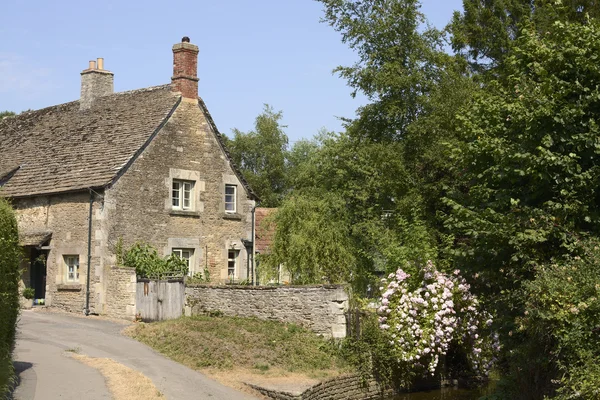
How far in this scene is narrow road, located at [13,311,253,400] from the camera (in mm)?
14844

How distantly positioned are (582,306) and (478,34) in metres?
24.1

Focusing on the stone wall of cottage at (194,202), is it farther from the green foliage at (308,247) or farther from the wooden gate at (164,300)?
the green foliage at (308,247)

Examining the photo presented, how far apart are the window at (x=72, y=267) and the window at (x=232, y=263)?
580cm

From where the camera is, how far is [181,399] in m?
15.5

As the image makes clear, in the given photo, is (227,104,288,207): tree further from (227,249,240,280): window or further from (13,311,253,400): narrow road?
(13,311,253,400): narrow road

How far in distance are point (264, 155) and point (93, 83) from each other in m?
27.9

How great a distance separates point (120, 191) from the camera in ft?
86.9

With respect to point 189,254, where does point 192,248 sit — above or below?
above

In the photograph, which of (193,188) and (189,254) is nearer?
(189,254)

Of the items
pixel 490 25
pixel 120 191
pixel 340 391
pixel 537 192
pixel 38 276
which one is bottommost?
pixel 340 391

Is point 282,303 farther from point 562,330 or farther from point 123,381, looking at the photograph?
point 562,330

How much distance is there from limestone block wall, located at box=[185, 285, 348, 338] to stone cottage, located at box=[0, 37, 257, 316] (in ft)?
9.09

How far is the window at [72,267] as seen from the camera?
27234mm

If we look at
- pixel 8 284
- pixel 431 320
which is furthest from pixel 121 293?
pixel 8 284
